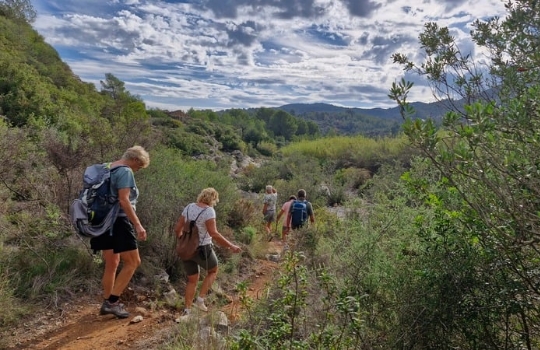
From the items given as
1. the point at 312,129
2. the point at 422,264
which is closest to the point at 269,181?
the point at 422,264

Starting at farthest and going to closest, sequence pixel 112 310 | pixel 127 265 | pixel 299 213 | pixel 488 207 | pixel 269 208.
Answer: pixel 269 208 → pixel 299 213 → pixel 112 310 → pixel 127 265 → pixel 488 207

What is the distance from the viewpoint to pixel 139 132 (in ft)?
25.9

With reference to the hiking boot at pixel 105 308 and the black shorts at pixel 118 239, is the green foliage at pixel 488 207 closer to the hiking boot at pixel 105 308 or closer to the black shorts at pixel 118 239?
the black shorts at pixel 118 239

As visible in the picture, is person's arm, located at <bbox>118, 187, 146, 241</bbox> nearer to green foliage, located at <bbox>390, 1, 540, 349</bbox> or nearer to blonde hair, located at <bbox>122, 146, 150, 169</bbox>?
blonde hair, located at <bbox>122, 146, 150, 169</bbox>

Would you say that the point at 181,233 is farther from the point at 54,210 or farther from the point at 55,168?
the point at 55,168

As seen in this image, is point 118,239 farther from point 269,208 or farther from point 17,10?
point 17,10

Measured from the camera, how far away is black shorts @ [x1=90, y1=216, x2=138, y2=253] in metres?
4.03

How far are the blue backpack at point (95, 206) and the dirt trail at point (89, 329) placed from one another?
1044 mm

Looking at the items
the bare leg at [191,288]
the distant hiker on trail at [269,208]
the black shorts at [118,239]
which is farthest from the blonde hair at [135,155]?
the distant hiker on trail at [269,208]

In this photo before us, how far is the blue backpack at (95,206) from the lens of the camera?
3.87m

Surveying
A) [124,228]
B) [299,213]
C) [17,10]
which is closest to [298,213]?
[299,213]

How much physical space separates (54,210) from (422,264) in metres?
4.60

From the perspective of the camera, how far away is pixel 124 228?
13.4 ft

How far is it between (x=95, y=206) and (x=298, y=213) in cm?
519
